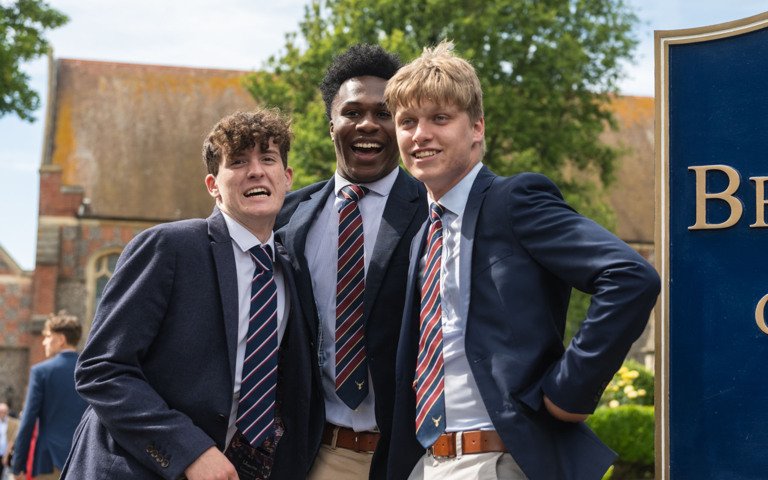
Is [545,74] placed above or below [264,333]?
above

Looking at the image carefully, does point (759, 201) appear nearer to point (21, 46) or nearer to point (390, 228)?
point (390, 228)

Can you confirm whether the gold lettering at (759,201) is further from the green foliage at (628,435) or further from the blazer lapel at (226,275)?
the green foliage at (628,435)

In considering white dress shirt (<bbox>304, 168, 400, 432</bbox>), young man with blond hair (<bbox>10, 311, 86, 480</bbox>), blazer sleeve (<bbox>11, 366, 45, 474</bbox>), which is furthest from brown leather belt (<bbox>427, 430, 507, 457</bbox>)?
blazer sleeve (<bbox>11, 366, 45, 474</bbox>)

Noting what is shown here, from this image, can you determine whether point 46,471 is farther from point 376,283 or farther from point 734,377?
point 734,377

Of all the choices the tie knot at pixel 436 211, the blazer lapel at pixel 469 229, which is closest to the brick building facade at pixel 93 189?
the tie knot at pixel 436 211

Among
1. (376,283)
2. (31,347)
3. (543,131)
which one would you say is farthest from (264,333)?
(31,347)

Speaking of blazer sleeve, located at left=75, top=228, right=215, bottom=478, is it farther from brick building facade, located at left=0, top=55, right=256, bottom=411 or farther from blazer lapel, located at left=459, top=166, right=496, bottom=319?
brick building facade, located at left=0, top=55, right=256, bottom=411

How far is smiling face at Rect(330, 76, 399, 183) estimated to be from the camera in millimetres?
4094

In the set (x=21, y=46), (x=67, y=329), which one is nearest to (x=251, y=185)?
(x=67, y=329)

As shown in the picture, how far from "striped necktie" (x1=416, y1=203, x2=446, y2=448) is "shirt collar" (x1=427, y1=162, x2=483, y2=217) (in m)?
0.03

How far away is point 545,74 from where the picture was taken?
21.2m

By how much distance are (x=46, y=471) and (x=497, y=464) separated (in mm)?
6374

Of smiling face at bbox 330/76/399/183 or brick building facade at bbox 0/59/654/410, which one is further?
brick building facade at bbox 0/59/654/410

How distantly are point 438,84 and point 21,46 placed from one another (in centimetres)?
1654
